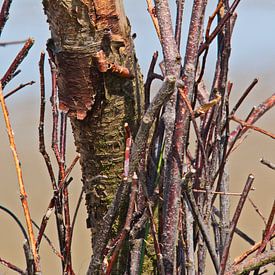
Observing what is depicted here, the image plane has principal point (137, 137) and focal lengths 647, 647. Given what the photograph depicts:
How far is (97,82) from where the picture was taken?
109cm

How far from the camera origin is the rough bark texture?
106cm

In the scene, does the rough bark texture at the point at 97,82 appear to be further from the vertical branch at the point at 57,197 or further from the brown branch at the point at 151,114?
the brown branch at the point at 151,114

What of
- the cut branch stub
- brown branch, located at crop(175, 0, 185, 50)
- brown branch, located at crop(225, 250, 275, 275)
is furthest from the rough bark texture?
brown branch, located at crop(225, 250, 275, 275)

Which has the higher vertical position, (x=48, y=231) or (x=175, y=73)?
(x=48, y=231)

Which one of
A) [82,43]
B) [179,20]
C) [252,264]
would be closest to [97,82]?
[82,43]

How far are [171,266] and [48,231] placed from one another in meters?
4.55

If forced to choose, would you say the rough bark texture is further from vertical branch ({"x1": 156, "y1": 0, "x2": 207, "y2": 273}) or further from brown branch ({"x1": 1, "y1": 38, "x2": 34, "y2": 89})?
vertical branch ({"x1": 156, "y1": 0, "x2": 207, "y2": 273})

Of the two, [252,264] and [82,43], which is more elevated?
[82,43]

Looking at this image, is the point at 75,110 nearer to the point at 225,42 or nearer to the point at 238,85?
the point at 225,42

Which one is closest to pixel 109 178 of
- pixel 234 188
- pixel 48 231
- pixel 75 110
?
pixel 75 110

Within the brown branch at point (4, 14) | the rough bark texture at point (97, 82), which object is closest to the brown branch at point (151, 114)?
the rough bark texture at point (97, 82)

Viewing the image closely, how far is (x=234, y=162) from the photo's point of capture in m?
7.73

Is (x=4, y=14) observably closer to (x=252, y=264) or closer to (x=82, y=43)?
(x=82, y=43)

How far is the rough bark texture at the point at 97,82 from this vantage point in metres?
1.06
